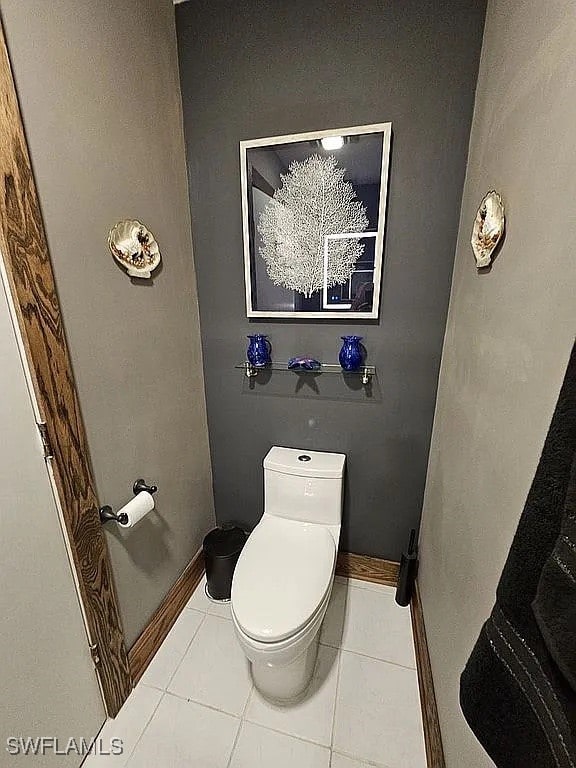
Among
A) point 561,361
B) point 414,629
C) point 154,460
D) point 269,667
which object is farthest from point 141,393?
point 414,629

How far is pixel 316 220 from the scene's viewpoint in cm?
134

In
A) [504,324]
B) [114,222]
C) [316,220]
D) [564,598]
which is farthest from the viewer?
[316,220]

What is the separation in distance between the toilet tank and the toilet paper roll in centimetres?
53

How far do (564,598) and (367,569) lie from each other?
1585 millimetres

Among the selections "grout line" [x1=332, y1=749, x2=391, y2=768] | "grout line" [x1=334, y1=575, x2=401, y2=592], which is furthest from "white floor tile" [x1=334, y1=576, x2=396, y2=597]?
"grout line" [x1=332, y1=749, x2=391, y2=768]

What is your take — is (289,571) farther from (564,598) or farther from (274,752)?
(564,598)

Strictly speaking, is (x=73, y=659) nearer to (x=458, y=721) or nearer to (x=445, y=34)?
(x=458, y=721)

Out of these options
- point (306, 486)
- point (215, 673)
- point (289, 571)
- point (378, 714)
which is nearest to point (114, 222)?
point (306, 486)

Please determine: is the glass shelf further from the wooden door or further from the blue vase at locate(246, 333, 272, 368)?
the wooden door

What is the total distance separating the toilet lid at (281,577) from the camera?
109cm

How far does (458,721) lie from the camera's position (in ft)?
2.96

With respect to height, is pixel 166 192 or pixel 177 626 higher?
pixel 166 192

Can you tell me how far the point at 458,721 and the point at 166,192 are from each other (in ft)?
6.19

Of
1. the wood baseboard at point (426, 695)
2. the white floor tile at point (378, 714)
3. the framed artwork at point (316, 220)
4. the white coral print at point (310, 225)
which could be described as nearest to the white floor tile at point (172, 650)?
the white floor tile at point (378, 714)
